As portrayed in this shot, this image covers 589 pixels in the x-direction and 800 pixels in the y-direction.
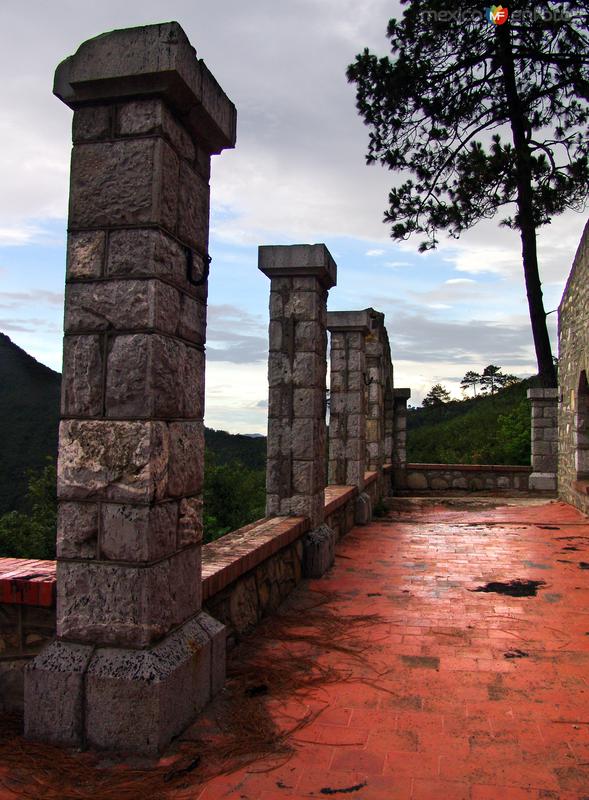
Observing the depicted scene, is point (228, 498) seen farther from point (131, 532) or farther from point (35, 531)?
point (131, 532)

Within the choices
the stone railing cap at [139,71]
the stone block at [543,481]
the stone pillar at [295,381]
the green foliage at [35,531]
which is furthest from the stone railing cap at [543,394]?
the stone railing cap at [139,71]

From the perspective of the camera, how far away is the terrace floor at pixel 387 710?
8.02ft

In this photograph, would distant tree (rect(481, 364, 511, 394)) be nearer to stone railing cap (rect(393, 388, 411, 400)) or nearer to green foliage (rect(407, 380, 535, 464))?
green foliage (rect(407, 380, 535, 464))

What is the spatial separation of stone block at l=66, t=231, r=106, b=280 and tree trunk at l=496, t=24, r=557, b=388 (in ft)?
43.8

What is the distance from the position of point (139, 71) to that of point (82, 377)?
1.30 m

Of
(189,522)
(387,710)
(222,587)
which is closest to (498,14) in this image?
(222,587)

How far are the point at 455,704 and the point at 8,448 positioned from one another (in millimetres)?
26081

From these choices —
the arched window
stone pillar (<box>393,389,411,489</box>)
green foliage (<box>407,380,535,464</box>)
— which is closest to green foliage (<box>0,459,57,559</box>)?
stone pillar (<box>393,389,411,489</box>)

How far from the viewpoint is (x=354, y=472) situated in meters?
9.15

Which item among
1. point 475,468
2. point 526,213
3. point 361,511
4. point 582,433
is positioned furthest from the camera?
point 475,468

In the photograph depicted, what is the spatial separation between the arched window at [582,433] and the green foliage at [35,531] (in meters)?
10.3

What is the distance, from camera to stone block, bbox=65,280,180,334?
108 inches

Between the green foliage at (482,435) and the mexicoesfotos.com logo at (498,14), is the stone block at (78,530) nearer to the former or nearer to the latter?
the mexicoesfotos.com logo at (498,14)

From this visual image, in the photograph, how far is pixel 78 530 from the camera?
9.14 feet
